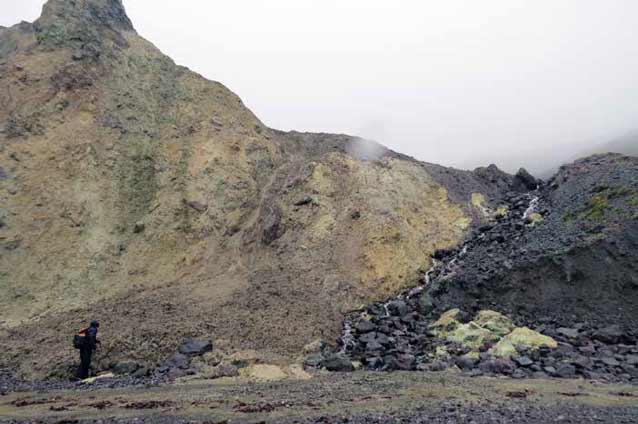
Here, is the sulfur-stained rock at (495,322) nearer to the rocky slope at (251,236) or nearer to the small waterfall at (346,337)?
the rocky slope at (251,236)

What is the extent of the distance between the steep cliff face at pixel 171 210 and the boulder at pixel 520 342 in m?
6.84

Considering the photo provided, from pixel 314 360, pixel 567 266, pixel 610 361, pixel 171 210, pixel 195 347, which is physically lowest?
pixel 314 360

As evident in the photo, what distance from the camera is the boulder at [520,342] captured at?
1730 cm

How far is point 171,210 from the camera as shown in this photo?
1196 inches

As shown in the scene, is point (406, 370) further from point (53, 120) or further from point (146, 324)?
point (53, 120)

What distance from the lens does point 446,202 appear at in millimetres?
31844

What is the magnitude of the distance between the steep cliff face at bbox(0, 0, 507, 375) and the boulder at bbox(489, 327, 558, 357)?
6845 mm

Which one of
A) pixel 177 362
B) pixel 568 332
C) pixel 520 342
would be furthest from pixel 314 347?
pixel 568 332

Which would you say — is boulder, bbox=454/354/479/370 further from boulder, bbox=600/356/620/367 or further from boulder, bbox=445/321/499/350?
boulder, bbox=600/356/620/367

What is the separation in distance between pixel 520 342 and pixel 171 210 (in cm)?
2079

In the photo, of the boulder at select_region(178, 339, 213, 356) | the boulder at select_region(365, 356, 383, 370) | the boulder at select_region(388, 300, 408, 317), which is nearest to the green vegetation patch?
the boulder at select_region(388, 300, 408, 317)

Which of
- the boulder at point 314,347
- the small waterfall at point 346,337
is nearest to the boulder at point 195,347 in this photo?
the boulder at point 314,347

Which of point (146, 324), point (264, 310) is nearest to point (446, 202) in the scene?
point (264, 310)

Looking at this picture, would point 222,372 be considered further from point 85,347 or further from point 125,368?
point 85,347
